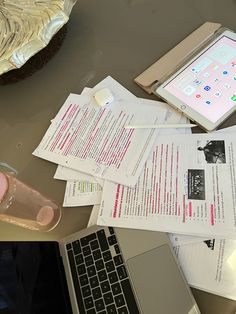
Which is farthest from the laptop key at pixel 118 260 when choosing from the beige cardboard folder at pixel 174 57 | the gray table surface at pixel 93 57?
the beige cardboard folder at pixel 174 57

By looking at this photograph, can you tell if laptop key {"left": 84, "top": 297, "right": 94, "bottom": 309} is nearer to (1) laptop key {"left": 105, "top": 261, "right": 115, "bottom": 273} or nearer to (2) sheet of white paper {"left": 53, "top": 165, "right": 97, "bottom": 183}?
(1) laptop key {"left": 105, "top": 261, "right": 115, "bottom": 273}

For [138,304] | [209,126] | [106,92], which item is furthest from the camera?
[106,92]

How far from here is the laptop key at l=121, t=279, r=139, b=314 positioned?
0.65 m

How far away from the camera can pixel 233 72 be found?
83 cm

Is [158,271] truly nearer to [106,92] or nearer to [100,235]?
[100,235]

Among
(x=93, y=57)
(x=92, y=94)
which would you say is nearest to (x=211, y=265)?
(x=92, y=94)

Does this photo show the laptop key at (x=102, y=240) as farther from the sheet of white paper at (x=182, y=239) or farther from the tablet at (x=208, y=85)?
the tablet at (x=208, y=85)

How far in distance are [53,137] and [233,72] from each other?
408 millimetres

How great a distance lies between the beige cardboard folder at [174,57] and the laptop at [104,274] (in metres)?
0.35

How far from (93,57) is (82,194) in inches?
14.5

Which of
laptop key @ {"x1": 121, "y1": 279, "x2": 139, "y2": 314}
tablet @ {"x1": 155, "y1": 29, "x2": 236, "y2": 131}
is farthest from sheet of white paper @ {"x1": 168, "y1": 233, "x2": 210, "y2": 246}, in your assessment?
tablet @ {"x1": 155, "y1": 29, "x2": 236, "y2": 131}

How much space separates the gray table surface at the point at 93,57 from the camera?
2.96 ft

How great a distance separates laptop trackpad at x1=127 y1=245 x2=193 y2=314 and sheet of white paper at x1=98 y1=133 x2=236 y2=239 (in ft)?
0.18

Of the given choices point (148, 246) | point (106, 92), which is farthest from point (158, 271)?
point (106, 92)
